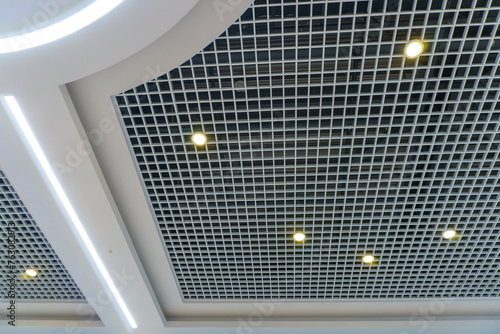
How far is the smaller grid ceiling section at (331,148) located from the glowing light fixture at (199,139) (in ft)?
0.17

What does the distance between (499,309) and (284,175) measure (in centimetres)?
336

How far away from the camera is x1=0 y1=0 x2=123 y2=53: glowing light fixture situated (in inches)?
91.7

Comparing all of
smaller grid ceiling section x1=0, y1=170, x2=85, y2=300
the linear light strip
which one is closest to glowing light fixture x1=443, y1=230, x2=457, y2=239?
A: the linear light strip

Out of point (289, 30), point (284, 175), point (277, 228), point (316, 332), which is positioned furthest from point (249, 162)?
point (316, 332)

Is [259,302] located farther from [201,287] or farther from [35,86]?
[35,86]

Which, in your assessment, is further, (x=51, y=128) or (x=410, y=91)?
(x=51, y=128)

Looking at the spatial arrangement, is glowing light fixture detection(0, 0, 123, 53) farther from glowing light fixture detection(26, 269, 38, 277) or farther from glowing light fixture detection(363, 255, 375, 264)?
glowing light fixture detection(363, 255, 375, 264)

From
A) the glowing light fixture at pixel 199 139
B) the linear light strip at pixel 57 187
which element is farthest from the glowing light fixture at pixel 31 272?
the glowing light fixture at pixel 199 139

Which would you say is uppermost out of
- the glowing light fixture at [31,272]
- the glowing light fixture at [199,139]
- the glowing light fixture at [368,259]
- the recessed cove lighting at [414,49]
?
the glowing light fixture at [31,272]

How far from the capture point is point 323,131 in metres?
3.07

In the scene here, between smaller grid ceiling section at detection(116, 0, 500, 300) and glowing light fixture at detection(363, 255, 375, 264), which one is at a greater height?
smaller grid ceiling section at detection(116, 0, 500, 300)

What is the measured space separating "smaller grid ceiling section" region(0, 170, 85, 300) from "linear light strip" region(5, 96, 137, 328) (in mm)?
393

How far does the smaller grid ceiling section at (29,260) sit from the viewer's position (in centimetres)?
366

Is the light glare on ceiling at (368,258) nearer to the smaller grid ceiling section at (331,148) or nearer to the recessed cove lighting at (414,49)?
the smaller grid ceiling section at (331,148)
